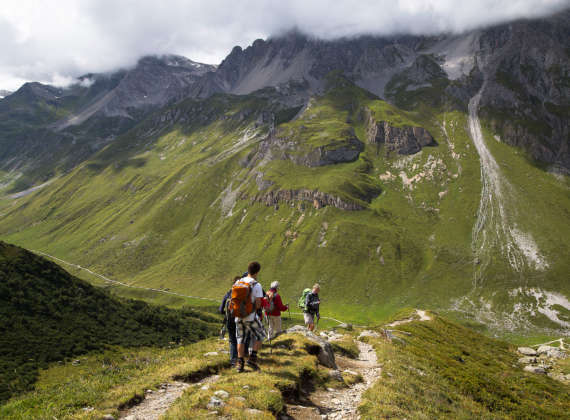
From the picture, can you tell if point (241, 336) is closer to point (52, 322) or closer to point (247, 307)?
point (247, 307)

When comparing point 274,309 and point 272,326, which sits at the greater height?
point 274,309

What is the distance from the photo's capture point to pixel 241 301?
52.1 ft

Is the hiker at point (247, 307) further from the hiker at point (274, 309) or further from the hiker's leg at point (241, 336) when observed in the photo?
the hiker at point (274, 309)

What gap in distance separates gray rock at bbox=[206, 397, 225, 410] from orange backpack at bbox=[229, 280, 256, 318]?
13.1ft

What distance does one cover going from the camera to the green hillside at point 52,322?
54094 mm

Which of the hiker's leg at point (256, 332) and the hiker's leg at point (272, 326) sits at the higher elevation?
the hiker's leg at point (256, 332)

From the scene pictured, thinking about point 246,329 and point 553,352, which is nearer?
point 246,329

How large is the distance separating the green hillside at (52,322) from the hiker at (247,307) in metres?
38.4

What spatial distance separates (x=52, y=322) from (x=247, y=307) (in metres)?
75.6

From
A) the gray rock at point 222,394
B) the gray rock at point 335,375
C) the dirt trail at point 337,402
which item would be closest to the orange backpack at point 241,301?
the gray rock at point 222,394

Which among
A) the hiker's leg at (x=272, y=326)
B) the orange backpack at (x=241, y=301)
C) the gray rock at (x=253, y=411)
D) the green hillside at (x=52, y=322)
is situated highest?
the orange backpack at (x=241, y=301)

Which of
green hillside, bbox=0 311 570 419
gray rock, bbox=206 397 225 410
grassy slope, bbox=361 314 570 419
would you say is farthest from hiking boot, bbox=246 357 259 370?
grassy slope, bbox=361 314 570 419

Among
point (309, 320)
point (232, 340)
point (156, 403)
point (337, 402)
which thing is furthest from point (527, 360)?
point (156, 403)

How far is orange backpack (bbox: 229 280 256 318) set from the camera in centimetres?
1582
